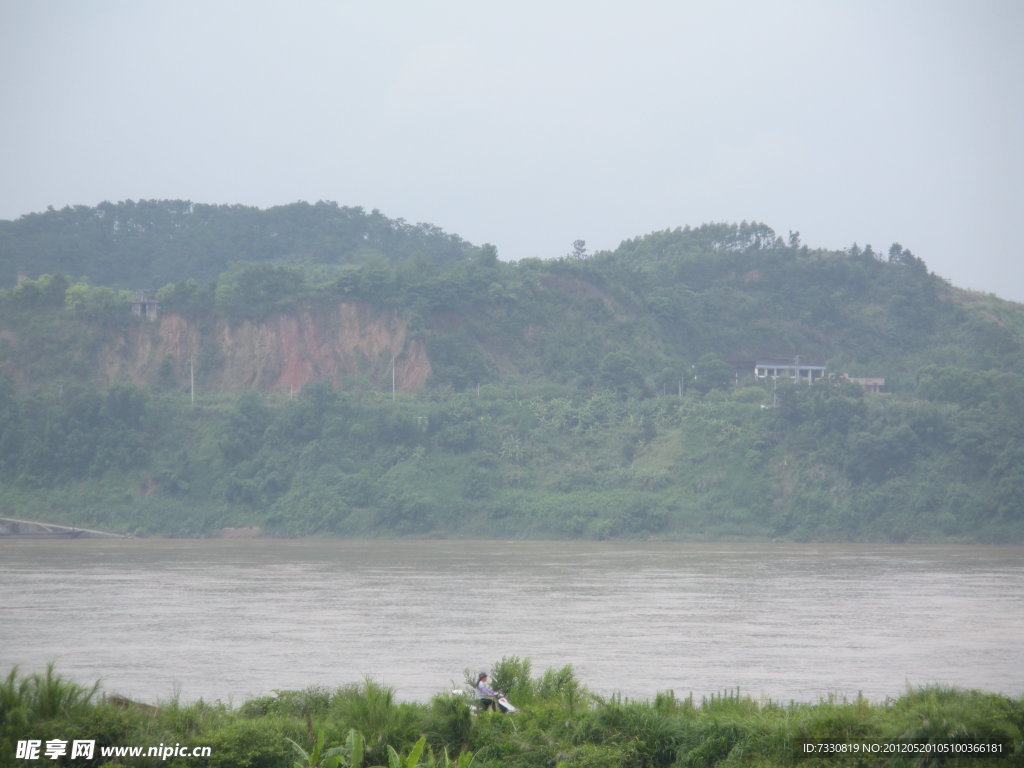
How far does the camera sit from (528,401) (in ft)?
206

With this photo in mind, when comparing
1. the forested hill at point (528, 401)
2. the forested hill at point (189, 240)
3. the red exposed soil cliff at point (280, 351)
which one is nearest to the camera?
the forested hill at point (528, 401)

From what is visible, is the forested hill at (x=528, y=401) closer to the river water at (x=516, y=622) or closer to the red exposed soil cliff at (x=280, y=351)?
the red exposed soil cliff at (x=280, y=351)

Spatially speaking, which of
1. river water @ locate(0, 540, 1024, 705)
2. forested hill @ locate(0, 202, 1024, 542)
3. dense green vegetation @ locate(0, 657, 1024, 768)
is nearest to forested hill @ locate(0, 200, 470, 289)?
forested hill @ locate(0, 202, 1024, 542)

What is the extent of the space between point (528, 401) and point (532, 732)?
5084 centimetres

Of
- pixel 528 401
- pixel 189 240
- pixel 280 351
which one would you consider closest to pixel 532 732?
pixel 528 401

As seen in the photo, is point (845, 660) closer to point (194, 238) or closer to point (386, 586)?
point (386, 586)

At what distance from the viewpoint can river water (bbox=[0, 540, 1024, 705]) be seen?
63.3ft

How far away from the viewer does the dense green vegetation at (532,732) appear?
10562 millimetres

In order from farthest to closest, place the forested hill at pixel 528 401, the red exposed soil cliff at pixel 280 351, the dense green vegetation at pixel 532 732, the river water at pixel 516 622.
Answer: the red exposed soil cliff at pixel 280 351 < the forested hill at pixel 528 401 < the river water at pixel 516 622 < the dense green vegetation at pixel 532 732

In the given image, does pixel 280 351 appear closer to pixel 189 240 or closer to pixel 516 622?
pixel 189 240

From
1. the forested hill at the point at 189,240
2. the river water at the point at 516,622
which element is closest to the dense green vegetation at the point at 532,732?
the river water at the point at 516,622

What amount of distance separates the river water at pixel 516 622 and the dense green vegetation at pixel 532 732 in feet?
9.51

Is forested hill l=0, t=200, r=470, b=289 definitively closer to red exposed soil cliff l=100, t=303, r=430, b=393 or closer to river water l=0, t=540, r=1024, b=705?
red exposed soil cliff l=100, t=303, r=430, b=393

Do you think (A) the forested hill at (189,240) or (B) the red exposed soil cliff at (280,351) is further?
(A) the forested hill at (189,240)
